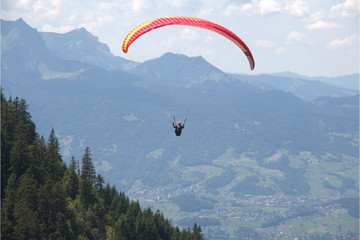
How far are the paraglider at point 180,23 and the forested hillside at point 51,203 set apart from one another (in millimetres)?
25872

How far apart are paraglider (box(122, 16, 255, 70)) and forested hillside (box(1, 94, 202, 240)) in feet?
84.9

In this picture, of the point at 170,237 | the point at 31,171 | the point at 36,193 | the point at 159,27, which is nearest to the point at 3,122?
the point at 31,171

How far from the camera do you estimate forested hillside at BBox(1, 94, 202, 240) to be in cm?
5350

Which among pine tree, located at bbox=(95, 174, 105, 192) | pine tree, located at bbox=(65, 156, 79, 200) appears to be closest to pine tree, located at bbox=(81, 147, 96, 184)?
pine tree, located at bbox=(95, 174, 105, 192)

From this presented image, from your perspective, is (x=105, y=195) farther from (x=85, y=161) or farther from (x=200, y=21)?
(x=200, y=21)

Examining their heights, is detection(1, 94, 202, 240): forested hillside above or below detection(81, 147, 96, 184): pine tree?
below

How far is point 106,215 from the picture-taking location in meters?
73.4

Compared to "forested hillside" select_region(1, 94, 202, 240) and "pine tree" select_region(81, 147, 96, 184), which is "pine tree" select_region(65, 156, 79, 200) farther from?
"pine tree" select_region(81, 147, 96, 184)

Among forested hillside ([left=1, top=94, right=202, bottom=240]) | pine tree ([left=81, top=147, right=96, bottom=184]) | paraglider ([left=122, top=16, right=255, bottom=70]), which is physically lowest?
forested hillside ([left=1, top=94, right=202, bottom=240])

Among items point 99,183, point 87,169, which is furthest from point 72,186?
point 87,169

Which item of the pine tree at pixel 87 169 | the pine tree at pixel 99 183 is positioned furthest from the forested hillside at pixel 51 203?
the pine tree at pixel 99 183

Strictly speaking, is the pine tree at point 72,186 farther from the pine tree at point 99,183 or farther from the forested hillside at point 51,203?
the pine tree at point 99,183

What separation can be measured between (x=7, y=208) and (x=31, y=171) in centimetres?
1057

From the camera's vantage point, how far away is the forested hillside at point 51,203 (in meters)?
53.5
